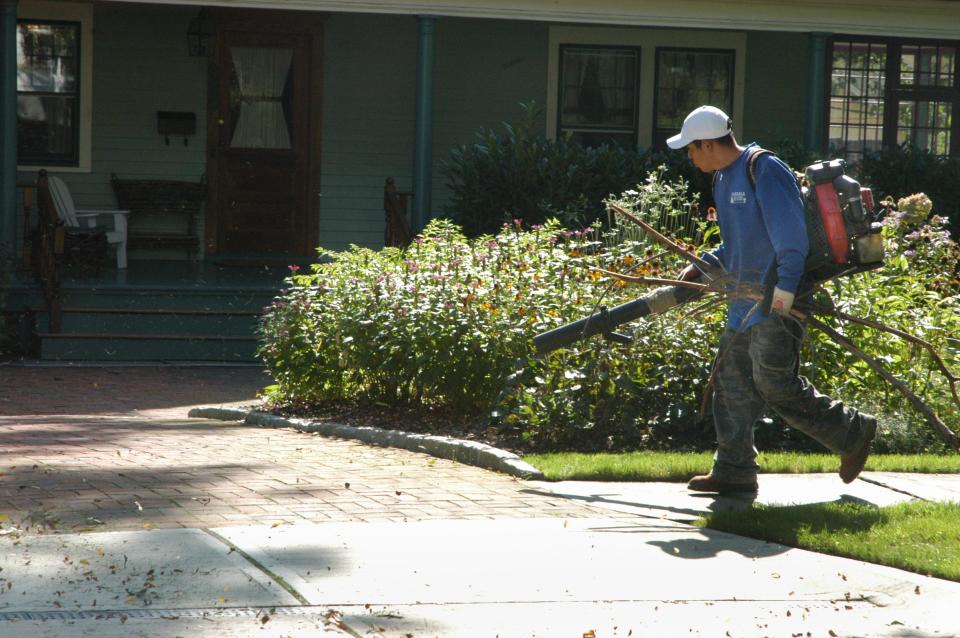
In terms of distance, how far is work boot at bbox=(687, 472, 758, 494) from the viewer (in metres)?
6.43

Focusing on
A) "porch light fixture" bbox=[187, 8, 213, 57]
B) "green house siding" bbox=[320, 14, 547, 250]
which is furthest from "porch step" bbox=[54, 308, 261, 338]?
"porch light fixture" bbox=[187, 8, 213, 57]

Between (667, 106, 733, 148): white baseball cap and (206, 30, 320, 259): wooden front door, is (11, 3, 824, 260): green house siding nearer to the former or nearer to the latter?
(206, 30, 320, 259): wooden front door

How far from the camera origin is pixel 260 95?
16.1m

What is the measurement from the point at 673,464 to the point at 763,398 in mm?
1086

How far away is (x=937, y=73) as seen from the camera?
57.3 feet

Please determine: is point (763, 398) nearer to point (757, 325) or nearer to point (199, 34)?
point (757, 325)

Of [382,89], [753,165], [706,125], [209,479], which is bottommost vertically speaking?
[209,479]

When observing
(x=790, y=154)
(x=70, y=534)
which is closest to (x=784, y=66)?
(x=790, y=154)

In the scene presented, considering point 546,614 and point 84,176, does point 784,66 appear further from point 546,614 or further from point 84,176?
point 546,614

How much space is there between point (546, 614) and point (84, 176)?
1258 cm

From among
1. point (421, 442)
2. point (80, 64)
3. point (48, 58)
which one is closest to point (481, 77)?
point (80, 64)

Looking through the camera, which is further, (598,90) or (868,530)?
(598,90)

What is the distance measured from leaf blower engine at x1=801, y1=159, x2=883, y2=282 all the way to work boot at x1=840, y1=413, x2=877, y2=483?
0.78 metres

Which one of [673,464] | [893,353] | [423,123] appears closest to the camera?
[673,464]
